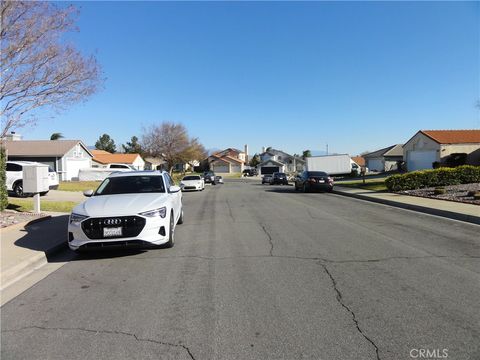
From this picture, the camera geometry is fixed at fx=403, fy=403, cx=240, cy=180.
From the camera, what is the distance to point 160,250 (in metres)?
7.97

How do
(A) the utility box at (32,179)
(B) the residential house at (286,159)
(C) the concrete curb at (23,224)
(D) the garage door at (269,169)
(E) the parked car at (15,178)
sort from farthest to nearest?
(B) the residential house at (286,159)
(D) the garage door at (269,169)
(E) the parked car at (15,178)
(A) the utility box at (32,179)
(C) the concrete curb at (23,224)

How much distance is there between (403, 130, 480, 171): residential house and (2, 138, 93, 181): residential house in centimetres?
3696

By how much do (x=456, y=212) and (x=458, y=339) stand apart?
1012 cm

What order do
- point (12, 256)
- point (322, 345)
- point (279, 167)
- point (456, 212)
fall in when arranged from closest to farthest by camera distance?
point (322, 345) → point (12, 256) → point (456, 212) → point (279, 167)

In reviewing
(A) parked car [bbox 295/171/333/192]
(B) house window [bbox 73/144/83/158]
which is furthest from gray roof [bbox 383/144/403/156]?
(B) house window [bbox 73/144/83/158]

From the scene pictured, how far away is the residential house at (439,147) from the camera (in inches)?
1553

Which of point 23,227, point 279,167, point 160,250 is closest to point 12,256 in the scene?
point 160,250

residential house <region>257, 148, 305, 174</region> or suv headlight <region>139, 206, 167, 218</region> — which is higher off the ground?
residential house <region>257, 148, 305, 174</region>

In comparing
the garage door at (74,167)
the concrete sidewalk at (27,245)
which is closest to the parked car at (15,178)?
the concrete sidewalk at (27,245)

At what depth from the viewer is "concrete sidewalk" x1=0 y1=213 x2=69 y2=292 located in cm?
647

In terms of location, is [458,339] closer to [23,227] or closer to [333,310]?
[333,310]

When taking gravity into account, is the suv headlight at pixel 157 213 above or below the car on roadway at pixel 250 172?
below

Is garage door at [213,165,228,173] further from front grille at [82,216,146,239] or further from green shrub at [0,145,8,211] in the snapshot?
front grille at [82,216,146,239]

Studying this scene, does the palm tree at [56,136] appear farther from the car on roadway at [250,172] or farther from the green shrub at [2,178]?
the green shrub at [2,178]
